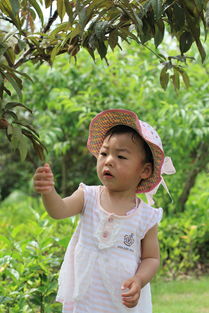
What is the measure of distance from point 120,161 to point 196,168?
3.33 metres

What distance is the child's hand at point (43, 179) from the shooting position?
78.9 inches

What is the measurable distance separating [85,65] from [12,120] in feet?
10.8

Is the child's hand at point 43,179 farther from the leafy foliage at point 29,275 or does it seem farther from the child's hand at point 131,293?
the leafy foliage at point 29,275

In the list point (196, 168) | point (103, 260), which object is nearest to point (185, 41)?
point (103, 260)

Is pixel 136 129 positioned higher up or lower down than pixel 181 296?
higher up

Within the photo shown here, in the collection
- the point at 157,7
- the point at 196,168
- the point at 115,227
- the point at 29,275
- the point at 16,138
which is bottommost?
the point at 196,168

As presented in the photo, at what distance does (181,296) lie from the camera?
4.30 m

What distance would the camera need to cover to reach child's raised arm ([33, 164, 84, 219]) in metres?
2.01

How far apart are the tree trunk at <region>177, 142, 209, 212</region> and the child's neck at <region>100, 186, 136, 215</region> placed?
123 inches

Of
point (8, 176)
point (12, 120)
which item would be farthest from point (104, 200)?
point (8, 176)

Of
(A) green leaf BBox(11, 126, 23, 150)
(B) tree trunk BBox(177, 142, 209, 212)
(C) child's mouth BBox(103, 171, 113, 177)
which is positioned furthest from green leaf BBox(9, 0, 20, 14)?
(B) tree trunk BBox(177, 142, 209, 212)

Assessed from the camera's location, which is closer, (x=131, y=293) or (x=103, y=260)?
(x=131, y=293)

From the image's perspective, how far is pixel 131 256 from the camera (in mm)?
2207

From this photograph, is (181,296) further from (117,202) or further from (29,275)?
(117,202)
